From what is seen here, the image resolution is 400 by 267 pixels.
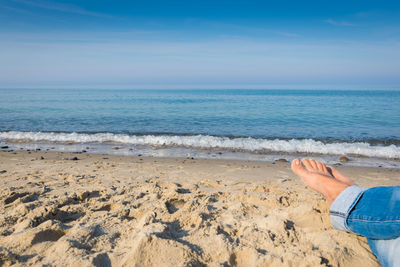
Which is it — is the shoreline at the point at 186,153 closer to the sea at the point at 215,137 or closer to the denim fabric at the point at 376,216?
the sea at the point at 215,137

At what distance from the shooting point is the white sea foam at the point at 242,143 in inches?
251

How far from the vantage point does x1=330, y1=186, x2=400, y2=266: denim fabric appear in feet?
4.62

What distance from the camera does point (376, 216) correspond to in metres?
1.44

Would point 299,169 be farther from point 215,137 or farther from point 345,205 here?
point 215,137

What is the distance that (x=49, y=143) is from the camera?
7.64 metres

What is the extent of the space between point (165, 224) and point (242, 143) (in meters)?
5.17

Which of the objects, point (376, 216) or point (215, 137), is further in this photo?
point (215, 137)

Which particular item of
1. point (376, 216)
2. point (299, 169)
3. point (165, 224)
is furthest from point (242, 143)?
point (376, 216)

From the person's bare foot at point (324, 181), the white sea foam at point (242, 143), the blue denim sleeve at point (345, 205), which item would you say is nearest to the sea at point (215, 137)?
the white sea foam at point (242, 143)

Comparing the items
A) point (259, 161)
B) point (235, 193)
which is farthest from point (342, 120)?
point (235, 193)

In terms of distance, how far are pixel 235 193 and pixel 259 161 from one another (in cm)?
253

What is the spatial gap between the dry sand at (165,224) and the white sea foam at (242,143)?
282 centimetres

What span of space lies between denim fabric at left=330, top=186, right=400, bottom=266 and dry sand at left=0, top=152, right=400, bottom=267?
21cm

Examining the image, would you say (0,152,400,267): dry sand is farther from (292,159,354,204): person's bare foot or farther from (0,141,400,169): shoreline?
(0,141,400,169): shoreline
